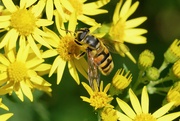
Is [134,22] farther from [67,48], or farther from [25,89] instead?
[25,89]

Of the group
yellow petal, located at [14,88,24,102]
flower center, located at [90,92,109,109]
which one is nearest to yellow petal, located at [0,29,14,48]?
yellow petal, located at [14,88,24,102]

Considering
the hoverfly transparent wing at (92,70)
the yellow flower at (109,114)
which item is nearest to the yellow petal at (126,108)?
the yellow flower at (109,114)

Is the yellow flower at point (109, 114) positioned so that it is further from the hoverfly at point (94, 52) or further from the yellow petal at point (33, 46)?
the yellow petal at point (33, 46)

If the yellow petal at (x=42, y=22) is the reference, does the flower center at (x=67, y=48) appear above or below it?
below

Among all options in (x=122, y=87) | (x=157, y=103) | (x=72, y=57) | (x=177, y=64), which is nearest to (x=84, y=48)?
(x=72, y=57)

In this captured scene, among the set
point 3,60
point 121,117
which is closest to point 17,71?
point 3,60

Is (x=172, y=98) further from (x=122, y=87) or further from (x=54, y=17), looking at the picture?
(x=54, y=17)
